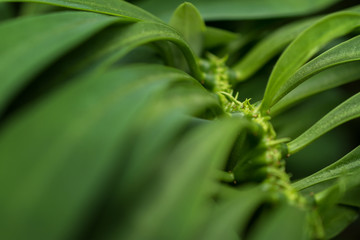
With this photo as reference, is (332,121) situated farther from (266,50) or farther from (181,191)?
(181,191)

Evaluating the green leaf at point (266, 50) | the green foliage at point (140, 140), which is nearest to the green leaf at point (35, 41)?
the green foliage at point (140, 140)

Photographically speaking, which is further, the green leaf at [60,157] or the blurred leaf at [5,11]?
the blurred leaf at [5,11]

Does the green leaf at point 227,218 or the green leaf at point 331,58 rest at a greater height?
the green leaf at point 331,58

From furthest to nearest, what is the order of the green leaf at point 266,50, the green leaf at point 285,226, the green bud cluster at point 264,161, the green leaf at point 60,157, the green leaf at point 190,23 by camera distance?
the green leaf at point 266,50
the green leaf at point 190,23
the green bud cluster at point 264,161
the green leaf at point 285,226
the green leaf at point 60,157

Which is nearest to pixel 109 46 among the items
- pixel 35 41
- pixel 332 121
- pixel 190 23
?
pixel 35 41

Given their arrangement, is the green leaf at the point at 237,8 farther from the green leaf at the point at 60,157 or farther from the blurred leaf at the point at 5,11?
the green leaf at the point at 60,157
